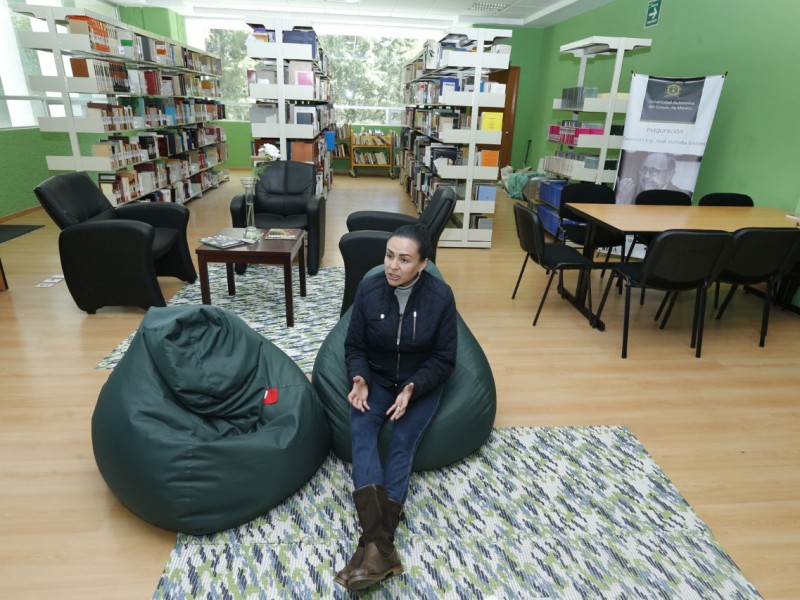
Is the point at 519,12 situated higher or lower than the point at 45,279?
higher

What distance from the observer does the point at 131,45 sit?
5902 mm

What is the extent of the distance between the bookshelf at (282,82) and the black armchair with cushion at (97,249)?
2.49 m

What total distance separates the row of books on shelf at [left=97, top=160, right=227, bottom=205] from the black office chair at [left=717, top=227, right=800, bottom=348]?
209 inches

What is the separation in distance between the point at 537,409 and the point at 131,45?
6.02m

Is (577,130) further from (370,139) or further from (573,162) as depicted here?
(370,139)

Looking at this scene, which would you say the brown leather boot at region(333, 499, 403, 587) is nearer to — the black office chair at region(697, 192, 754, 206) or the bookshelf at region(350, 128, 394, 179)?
the black office chair at region(697, 192, 754, 206)

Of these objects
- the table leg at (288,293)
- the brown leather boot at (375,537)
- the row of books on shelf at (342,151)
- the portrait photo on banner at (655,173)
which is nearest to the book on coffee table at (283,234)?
the table leg at (288,293)

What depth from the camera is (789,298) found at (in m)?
4.34

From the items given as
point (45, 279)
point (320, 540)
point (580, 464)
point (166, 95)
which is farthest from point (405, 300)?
point (166, 95)

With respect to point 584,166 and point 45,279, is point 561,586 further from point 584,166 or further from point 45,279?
point 584,166

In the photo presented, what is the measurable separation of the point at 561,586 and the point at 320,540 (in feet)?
2.81

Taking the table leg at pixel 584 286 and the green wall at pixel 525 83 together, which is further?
the green wall at pixel 525 83

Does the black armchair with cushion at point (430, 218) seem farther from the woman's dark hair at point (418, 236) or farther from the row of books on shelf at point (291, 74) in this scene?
the row of books on shelf at point (291, 74)

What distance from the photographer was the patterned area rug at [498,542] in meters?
1.75
